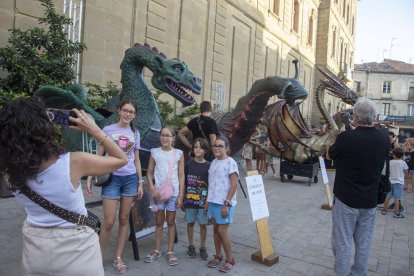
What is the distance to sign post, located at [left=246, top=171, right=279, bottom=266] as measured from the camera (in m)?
3.91

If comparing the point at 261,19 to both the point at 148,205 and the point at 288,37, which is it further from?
the point at 148,205

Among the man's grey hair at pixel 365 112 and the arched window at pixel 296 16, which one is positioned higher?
the arched window at pixel 296 16

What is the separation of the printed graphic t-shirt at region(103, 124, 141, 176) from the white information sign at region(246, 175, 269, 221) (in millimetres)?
1269

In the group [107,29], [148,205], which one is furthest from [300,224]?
[107,29]

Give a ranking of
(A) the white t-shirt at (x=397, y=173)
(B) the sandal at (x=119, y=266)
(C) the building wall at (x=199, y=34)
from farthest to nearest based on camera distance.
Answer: (C) the building wall at (x=199, y=34) → (A) the white t-shirt at (x=397, y=173) → (B) the sandal at (x=119, y=266)

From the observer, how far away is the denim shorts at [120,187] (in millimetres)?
3410

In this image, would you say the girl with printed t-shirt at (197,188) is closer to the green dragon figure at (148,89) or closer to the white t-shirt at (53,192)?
the green dragon figure at (148,89)

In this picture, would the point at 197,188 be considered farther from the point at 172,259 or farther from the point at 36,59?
the point at 36,59

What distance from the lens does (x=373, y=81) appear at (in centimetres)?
5244

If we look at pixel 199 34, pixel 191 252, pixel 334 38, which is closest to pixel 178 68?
pixel 191 252

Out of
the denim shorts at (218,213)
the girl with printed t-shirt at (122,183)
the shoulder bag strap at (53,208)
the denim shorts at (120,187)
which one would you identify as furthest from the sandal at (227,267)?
the shoulder bag strap at (53,208)

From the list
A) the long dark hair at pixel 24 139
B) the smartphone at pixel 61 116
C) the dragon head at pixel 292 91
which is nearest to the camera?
the long dark hair at pixel 24 139

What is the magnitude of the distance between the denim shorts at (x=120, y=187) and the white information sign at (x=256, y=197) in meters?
1.22

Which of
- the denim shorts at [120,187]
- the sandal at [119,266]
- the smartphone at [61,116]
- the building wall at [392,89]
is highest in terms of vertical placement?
the building wall at [392,89]
